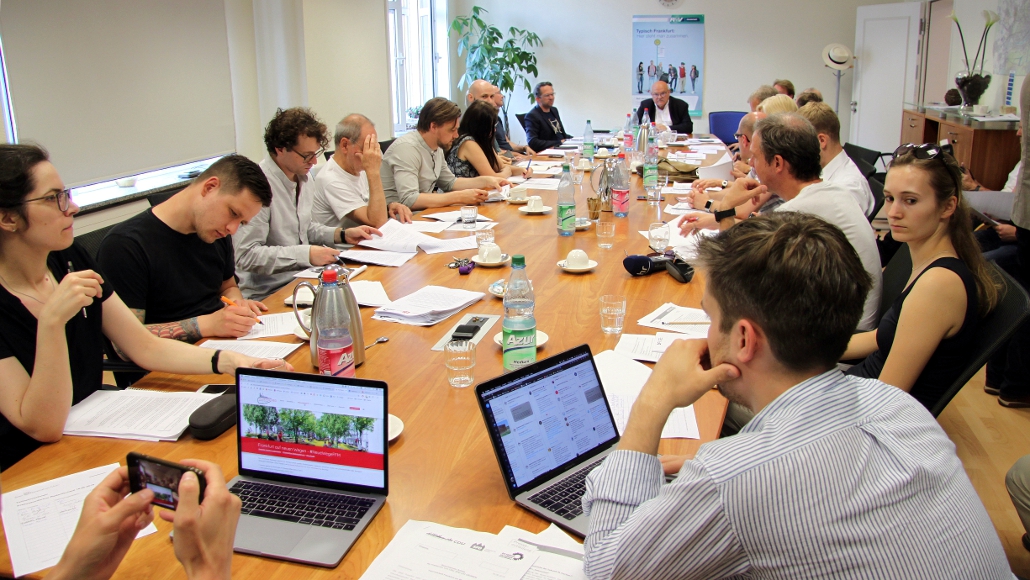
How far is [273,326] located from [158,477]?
4.17 feet

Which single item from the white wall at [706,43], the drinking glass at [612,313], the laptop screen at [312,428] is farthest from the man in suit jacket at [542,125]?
the laptop screen at [312,428]

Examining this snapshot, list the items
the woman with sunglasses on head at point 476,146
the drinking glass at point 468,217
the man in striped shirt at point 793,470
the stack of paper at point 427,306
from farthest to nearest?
the woman with sunglasses on head at point 476,146
the drinking glass at point 468,217
the stack of paper at point 427,306
the man in striped shirt at point 793,470

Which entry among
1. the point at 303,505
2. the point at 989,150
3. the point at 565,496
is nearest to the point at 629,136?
the point at 989,150

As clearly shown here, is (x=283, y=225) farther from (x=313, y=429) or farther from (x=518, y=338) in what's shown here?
(x=313, y=429)

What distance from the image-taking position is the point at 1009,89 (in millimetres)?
5773

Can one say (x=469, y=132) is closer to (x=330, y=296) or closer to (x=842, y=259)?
(x=330, y=296)

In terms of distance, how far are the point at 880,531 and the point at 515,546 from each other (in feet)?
1.76

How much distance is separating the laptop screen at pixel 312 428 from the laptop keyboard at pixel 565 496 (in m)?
0.28

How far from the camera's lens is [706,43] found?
9.28m

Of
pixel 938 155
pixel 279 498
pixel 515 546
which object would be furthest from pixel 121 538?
pixel 938 155

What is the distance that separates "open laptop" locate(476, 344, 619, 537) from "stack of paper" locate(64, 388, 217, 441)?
738 mm

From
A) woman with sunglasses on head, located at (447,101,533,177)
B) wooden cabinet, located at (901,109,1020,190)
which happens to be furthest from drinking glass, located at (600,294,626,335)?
wooden cabinet, located at (901,109,1020,190)

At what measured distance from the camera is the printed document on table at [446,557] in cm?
112

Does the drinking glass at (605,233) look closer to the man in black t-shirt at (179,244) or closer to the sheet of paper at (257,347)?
the man in black t-shirt at (179,244)
